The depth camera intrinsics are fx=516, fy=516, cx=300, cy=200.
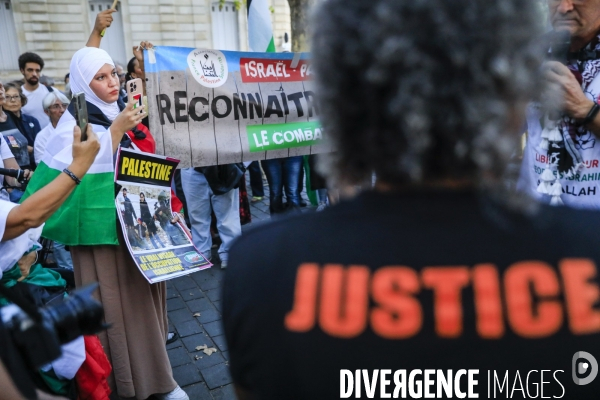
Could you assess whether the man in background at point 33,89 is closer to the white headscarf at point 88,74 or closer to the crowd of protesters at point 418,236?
the white headscarf at point 88,74

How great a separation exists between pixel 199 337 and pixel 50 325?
2391mm

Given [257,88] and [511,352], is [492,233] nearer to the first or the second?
[511,352]

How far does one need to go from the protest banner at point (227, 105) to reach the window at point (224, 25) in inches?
633

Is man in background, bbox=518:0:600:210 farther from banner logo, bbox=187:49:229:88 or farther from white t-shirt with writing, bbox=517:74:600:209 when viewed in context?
banner logo, bbox=187:49:229:88

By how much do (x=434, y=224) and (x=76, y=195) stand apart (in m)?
2.17

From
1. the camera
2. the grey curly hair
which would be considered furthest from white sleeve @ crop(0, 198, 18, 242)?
the grey curly hair

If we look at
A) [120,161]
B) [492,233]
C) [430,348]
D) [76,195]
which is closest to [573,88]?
[492,233]

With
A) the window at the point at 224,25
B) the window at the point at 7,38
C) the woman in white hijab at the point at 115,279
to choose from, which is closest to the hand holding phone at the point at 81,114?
the woman in white hijab at the point at 115,279

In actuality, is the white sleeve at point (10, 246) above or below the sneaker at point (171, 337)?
above

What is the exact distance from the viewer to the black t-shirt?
2.86ft

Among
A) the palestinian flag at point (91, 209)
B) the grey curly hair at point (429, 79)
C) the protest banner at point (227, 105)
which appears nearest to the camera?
the grey curly hair at point (429, 79)

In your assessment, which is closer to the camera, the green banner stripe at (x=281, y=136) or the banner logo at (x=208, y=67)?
the banner logo at (x=208, y=67)

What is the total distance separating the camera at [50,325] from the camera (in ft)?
4.35

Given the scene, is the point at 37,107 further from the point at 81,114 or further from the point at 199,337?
the point at 81,114
